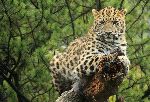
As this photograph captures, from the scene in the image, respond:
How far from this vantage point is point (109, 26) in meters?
6.69

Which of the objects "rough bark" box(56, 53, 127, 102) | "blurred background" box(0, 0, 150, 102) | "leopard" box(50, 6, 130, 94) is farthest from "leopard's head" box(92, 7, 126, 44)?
"blurred background" box(0, 0, 150, 102)

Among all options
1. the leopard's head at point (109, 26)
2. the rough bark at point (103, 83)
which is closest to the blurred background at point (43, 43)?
the leopard's head at point (109, 26)

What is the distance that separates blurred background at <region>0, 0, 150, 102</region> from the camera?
928 centimetres

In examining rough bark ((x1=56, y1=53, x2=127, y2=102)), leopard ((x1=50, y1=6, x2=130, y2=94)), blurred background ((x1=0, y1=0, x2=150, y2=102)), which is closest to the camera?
rough bark ((x1=56, y1=53, x2=127, y2=102))

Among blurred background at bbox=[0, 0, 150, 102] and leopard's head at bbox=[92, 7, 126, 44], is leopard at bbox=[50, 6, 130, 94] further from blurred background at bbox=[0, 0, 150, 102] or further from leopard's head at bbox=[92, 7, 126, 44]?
blurred background at bbox=[0, 0, 150, 102]

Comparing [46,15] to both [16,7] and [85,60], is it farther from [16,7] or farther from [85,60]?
[85,60]

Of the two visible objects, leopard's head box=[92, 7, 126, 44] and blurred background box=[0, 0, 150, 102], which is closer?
leopard's head box=[92, 7, 126, 44]

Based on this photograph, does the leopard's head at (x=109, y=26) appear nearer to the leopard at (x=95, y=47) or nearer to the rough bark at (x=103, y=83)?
the leopard at (x=95, y=47)

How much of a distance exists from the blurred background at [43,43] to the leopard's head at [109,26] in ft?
6.94

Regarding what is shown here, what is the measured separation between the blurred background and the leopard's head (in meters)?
2.11

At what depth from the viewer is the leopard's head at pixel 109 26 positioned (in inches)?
263

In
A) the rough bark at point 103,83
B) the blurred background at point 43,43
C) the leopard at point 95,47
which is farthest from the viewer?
the blurred background at point 43,43

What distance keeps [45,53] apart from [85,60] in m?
2.77

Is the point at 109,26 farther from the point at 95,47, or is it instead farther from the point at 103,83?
the point at 103,83
